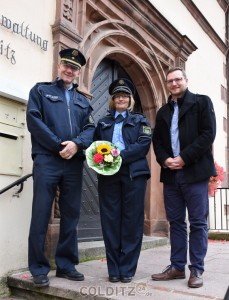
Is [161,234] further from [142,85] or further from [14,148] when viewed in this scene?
[14,148]

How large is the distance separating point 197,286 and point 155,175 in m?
3.60

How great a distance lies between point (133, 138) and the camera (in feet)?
11.8

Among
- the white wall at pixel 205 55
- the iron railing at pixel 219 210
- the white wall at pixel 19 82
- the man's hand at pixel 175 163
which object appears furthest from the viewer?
the iron railing at pixel 219 210

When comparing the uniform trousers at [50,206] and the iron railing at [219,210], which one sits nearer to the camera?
the uniform trousers at [50,206]

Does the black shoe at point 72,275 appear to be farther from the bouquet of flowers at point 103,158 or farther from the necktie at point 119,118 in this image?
the necktie at point 119,118

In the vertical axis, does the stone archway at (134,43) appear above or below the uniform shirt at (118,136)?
above

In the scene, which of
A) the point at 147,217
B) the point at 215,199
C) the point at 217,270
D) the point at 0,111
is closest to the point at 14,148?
the point at 0,111

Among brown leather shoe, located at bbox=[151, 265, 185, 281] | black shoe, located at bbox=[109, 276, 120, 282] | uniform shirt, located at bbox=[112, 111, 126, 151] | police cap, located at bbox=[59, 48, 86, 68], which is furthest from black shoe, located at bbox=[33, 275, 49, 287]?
police cap, located at bbox=[59, 48, 86, 68]

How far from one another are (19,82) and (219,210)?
6.79 meters

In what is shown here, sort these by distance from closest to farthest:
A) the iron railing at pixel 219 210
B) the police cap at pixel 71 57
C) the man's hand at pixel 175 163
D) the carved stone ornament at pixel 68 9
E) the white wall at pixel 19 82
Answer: the man's hand at pixel 175 163 < the police cap at pixel 71 57 < the white wall at pixel 19 82 < the carved stone ornament at pixel 68 9 < the iron railing at pixel 219 210

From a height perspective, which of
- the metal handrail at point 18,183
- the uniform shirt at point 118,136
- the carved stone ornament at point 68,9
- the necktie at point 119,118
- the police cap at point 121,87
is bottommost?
the metal handrail at point 18,183

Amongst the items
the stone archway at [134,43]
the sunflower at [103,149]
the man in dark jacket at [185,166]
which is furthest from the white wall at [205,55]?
the sunflower at [103,149]

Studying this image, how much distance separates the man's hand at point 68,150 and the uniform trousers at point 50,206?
0.36 ft

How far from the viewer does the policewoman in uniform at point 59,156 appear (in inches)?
130
